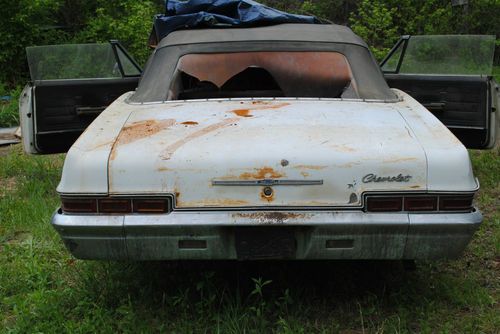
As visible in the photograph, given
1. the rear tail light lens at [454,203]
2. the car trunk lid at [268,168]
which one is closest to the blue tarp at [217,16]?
the car trunk lid at [268,168]

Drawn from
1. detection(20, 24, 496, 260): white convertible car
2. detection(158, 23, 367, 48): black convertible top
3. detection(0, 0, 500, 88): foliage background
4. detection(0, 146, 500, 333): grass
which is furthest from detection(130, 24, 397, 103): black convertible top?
detection(0, 0, 500, 88): foliage background

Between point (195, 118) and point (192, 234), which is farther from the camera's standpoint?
point (195, 118)

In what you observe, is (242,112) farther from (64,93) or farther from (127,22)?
(127,22)

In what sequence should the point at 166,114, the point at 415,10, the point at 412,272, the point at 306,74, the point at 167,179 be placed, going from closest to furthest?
1. the point at 167,179
2. the point at 166,114
3. the point at 412,272
4. the point at 306,74
5. the point at 415,10

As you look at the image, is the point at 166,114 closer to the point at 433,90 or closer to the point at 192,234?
the point at 192,234

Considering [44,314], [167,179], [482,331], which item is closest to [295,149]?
[167,179]

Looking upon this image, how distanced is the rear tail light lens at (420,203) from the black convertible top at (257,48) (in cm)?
120

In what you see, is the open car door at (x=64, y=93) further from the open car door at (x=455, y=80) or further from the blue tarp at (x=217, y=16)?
the open car door at (x=455, y=80)

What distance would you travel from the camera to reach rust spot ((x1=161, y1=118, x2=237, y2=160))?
114 inches

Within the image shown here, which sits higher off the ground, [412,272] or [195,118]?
[195,118]

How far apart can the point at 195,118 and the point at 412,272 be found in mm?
1682

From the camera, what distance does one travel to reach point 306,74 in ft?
13.7

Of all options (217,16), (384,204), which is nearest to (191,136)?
(384,204)

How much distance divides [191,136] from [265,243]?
633mm
